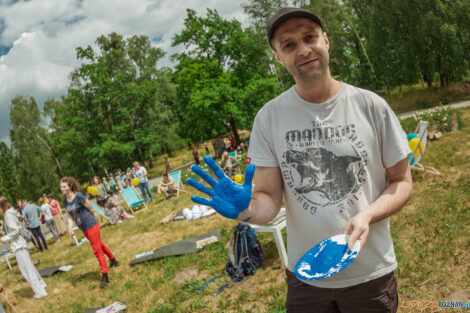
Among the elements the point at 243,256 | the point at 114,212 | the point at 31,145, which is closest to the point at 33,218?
the point at 114,212

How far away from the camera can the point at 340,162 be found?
1340 millimetres

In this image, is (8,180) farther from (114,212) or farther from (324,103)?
(324,103)

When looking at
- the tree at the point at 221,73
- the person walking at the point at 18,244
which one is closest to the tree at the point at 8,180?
the tree at the point at 221,73

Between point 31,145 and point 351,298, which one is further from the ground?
point 31,145

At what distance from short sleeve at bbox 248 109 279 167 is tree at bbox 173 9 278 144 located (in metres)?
19.2

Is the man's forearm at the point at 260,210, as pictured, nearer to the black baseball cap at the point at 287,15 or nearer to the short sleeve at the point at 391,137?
the short sleeve at the point at 391,137

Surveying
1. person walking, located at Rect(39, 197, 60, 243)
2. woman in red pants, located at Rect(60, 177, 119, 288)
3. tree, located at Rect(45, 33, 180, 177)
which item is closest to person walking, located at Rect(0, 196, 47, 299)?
woman in red pants, located at Rect(60, 177, 119, 288)

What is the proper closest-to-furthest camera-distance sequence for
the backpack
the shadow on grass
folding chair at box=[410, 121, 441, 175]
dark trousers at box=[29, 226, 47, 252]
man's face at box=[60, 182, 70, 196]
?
the backpack
man's face at box=[60, 182, 70, 196]
folding chair at box=[410, 121, 441, 175]
the shadow on grass
dark trousers at box=[29, 226, 47, 252]

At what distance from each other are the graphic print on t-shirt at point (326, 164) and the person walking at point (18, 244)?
6068mm

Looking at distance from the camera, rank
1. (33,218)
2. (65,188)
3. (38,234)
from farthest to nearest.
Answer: (38,234)
(33,218)
(65,188)

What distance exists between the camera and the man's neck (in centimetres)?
135

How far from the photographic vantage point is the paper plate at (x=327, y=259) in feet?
3.93

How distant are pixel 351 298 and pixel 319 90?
0.96 metres

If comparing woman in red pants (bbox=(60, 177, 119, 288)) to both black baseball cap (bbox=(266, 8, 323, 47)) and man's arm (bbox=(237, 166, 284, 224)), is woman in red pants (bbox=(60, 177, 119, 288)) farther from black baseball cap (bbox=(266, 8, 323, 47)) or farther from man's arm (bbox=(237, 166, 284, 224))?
black baseball cap (bbox=(266, 8, 323, 47))
